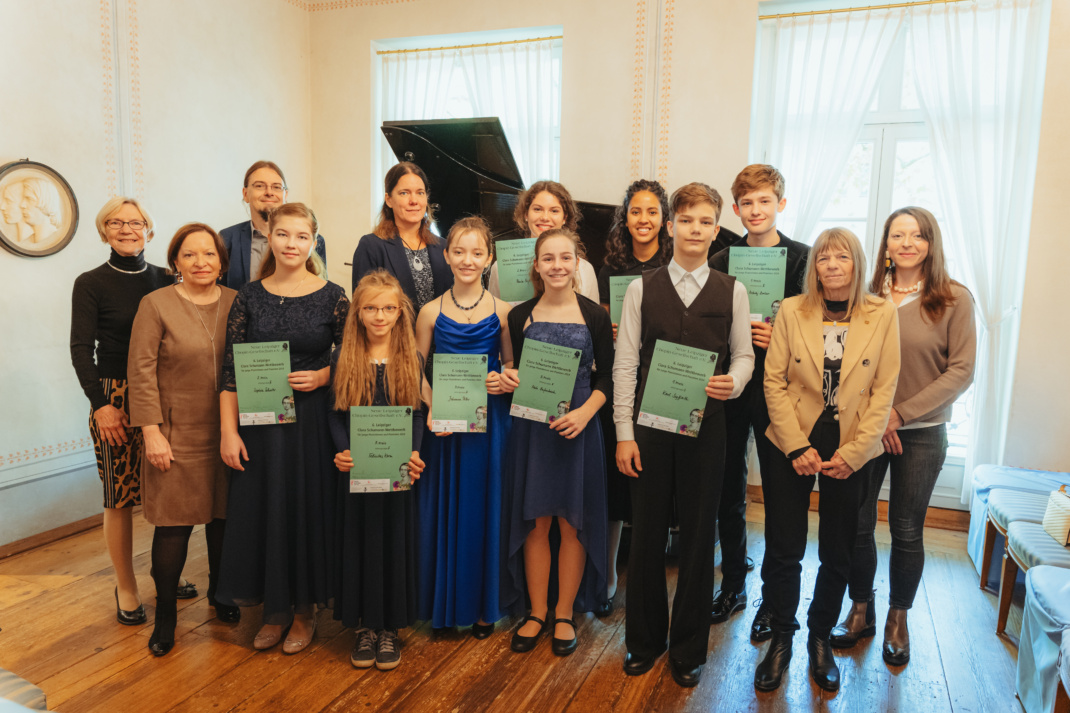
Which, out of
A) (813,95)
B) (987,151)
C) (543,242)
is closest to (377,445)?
(543,242)

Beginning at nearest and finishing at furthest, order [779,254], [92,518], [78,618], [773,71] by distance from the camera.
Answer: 1. [779,254]
2. [78,618]
3. [92,518]
4. [773,71]

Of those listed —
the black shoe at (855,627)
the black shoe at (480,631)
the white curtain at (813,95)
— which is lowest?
the black shoe at (480,631)

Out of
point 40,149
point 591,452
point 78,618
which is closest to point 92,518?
point 78,618

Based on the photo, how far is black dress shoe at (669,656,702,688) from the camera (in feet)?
7.55

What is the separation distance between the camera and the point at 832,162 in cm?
427

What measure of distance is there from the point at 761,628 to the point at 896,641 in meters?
0.46

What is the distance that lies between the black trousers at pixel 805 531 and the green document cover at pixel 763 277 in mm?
436

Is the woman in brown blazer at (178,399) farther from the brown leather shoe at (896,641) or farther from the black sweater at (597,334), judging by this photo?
the brown leather shoe at (896,641)

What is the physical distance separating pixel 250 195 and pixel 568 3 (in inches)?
107

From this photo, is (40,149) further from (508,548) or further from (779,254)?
(779,254)

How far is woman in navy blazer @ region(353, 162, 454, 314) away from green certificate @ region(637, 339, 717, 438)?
3.60 feet

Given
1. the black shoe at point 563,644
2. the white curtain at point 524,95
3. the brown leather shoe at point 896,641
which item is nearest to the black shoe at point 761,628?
the brown leather shoe at point 896,641

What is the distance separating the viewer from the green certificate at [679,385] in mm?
2115

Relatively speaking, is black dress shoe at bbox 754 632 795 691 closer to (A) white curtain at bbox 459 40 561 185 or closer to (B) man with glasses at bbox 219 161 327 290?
(B) man with glasses at bbox 219 161 327 290
